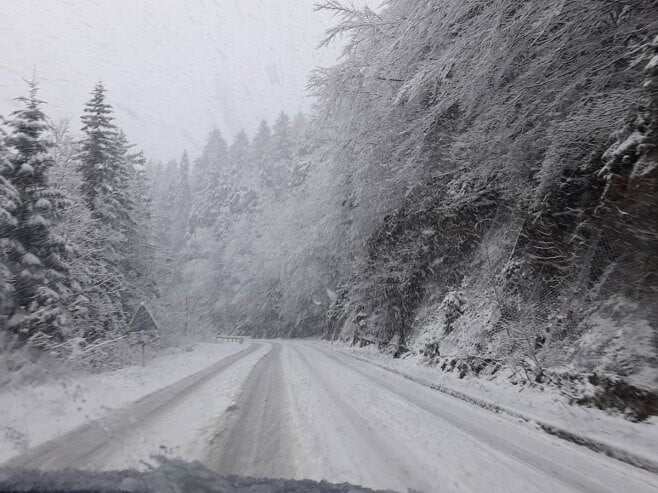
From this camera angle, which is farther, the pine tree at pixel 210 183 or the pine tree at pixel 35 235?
the pine tree at pixel 210 183

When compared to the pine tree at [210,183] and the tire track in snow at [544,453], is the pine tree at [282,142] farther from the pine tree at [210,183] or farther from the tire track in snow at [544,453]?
the tire track in snow at [544,453]

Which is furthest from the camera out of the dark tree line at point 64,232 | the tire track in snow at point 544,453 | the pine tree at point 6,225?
the dark tree line at point 64,232

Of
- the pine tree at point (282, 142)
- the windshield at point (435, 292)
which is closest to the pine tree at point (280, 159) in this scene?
the pine tree at point (282, 142)

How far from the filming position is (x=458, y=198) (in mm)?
12352

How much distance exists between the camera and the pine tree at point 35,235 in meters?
13.0

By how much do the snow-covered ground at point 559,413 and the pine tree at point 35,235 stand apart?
39.6 feet

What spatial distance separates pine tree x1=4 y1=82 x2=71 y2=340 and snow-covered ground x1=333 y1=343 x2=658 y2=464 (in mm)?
12079

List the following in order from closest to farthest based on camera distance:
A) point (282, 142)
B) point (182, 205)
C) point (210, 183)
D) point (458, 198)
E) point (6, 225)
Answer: point (458, 198), point (6, 225), point (282, 142), point (210, 183), point (182, 205)

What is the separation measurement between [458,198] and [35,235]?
1405 cm

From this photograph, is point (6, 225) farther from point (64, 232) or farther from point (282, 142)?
point (282, 142)

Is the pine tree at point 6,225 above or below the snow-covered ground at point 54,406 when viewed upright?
above

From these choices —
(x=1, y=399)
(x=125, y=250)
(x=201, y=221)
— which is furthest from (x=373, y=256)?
(x=201, y=221)

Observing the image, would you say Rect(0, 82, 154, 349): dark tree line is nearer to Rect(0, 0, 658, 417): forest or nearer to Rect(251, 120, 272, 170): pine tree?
Rect(0, 0, 658, 417): forest

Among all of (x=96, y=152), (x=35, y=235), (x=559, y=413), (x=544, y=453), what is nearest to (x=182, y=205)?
(x=96, y=152)
